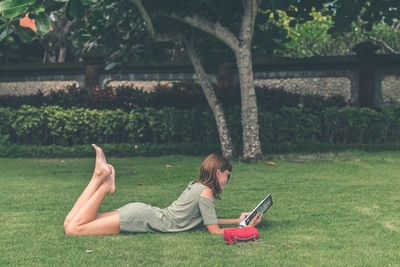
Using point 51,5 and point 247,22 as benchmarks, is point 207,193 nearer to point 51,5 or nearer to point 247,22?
point 51,5

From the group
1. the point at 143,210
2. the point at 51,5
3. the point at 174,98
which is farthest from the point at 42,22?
the point at 174,98

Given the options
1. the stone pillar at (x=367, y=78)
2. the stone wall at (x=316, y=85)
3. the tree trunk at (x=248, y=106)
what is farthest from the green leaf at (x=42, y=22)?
the stone pillar at (x=367, y=78)

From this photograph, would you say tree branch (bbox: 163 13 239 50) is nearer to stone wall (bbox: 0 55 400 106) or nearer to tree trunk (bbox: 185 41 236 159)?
tree trunk (bbox: 185 41 236 159)

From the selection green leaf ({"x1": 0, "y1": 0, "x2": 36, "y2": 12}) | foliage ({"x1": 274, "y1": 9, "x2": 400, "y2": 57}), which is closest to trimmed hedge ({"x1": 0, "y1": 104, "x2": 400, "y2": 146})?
green leaf ({"x1": 0, "y1": 0, "x2": 36, "y2": 12})

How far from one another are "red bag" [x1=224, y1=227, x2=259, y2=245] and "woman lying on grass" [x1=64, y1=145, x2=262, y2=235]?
27 centimetres

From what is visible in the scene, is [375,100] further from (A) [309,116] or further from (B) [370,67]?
(A) [309,116]

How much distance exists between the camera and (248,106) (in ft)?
36.6

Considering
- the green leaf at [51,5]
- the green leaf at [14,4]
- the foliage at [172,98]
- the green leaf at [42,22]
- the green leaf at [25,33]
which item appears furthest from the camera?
the foliage at [172,98]

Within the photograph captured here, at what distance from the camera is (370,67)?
1492 centimetres

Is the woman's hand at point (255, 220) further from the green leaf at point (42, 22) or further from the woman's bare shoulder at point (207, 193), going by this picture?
the green leaf at point (42, 22)

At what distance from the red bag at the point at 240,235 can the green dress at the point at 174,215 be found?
0.32 metres

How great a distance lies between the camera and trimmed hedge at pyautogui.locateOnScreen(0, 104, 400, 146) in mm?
13234

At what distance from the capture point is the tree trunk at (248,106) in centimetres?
1109

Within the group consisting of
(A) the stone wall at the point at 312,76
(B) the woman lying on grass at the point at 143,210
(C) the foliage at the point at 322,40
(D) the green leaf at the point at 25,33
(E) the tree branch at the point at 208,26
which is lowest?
(B) the woman lying on grass at the point at 143,210
